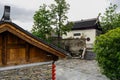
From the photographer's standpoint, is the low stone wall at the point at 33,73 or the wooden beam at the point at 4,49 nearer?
the wooden beam at the point at 4,49

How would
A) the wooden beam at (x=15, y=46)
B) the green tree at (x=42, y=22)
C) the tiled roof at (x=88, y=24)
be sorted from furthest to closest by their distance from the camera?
the tiled roof at (x=88, y=24), the green tree at (x=42, y=22), the wooden beam at (x=15, y=46)

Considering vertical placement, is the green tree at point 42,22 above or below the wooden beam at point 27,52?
above

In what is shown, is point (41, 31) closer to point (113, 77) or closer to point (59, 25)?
point (59, 25)

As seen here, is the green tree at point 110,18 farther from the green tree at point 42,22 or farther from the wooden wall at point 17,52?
the wooden wall at point 17,52

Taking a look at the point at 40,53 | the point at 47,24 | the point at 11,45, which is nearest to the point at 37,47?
the point at 40,53

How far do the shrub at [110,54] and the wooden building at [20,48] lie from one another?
5798mm

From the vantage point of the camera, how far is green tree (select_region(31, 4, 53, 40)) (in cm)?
2611

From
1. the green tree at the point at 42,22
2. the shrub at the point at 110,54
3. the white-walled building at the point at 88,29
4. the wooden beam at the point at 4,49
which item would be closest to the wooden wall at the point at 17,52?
the wooden beam at the point at 4,49

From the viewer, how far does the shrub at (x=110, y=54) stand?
1187 centimetres

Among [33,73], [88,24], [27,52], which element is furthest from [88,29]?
[27,52]

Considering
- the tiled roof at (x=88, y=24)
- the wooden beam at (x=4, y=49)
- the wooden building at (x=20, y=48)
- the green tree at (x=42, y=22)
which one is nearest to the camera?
the wooden building at (x=20, y=48)

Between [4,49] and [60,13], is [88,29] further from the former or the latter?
[4,49]

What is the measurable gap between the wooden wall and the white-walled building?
1056 inches

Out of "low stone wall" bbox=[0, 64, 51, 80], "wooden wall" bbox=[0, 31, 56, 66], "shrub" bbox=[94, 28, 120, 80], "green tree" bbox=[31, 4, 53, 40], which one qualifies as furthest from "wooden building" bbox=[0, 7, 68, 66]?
"green tree" bbox=[31, 4, 53, 40]
